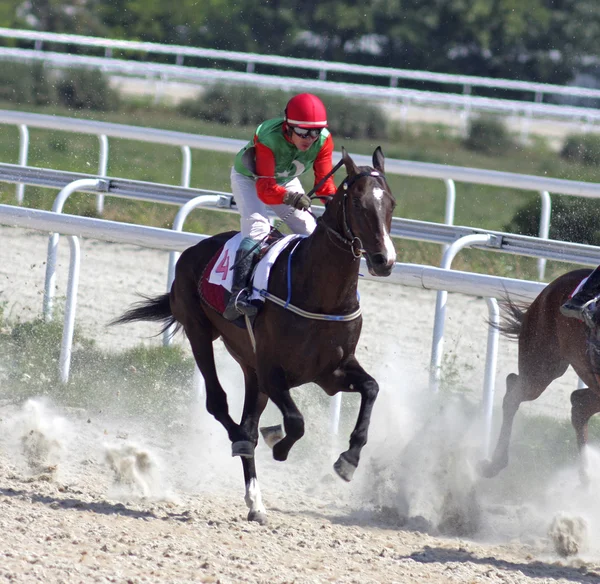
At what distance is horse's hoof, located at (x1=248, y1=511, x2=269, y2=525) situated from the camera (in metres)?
4.74

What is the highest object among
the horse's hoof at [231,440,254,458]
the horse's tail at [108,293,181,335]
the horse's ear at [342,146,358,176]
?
the horse's ear at [342,146,358,176]

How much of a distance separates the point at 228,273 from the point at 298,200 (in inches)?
22.3

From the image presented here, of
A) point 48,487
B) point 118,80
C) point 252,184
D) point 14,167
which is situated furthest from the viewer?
point 118,80

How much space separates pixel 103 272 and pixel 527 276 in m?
3.29

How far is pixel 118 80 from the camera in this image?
62.8 ft

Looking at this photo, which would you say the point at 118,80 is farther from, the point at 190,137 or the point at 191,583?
the point at 191,583

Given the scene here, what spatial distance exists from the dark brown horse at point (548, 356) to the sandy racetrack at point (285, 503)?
0.61 feet

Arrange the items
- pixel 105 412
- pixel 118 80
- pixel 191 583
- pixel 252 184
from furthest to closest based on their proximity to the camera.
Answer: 1. pixel 118 80
2. pixel 105 412
3. pixel 252 184
4. pixel 191 583

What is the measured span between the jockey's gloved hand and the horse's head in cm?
18

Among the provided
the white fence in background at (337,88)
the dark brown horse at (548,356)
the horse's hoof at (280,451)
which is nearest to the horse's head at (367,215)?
the horse's hoof at (280,451)

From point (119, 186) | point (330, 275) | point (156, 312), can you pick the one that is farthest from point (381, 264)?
point (119, 186)

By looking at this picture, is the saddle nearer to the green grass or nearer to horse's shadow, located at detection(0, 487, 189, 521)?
horse's shadow, located at detection(0, 487, 189, 521)

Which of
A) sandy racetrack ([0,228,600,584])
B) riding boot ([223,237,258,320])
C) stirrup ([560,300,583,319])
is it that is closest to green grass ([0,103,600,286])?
sandy racetrack ([0,228,600,584])

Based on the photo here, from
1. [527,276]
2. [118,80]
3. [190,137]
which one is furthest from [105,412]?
[118,80]
